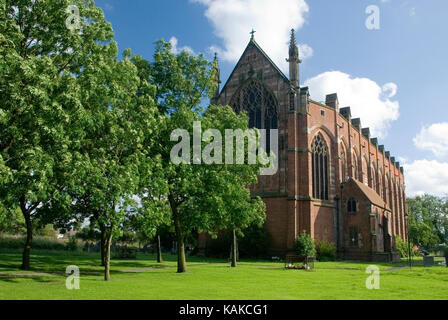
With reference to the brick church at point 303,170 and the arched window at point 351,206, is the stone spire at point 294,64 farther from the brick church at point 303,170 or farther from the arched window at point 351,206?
the arched window at point 351,206

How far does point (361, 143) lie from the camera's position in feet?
186

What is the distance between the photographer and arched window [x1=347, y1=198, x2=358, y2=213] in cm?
4427

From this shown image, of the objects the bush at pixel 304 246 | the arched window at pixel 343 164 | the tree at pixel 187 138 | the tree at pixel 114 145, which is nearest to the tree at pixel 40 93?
the tree at pixel 114 145

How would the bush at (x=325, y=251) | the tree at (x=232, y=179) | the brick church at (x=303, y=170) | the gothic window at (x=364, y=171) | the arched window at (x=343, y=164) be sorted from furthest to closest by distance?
the gothic window at (x=364, y=171), the arched window at (x=343, y=164), the brick church at (x=303, y=170), the bush at (x=325, y=251), the tree at (x=232, y=179)

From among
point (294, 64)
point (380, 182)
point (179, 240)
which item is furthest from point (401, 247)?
point (179, 240)

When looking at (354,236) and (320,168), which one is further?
(320,168)

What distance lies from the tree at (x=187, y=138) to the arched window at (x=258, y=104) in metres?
17.5

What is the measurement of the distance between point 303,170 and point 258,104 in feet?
31.4

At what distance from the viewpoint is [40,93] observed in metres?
12.2

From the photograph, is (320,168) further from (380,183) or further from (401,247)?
(380,183)

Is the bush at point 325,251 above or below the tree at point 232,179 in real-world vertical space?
below

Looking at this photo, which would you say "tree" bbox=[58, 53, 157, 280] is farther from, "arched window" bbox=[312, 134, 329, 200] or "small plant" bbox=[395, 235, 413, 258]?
"small plant" bbox=[395, 235, 413, 258]

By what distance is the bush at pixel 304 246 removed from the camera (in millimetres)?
37094
